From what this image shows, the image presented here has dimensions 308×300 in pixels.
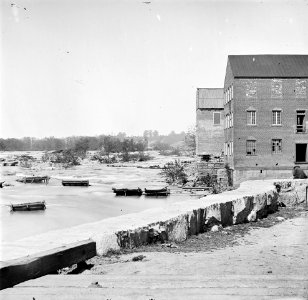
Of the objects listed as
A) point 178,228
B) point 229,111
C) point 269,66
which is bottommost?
point 178,228

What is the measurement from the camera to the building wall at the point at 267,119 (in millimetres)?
40781

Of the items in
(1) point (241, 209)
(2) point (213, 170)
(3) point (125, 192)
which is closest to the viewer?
(1) point (241, 209)

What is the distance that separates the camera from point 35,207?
1168 inches

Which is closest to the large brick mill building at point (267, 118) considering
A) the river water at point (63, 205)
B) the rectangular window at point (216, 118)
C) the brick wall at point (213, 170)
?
the brick wall at point (213, 170)

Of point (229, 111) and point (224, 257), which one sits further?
point (229, 111)

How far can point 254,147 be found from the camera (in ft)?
135

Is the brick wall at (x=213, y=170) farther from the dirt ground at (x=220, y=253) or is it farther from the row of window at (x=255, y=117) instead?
the dirt ground at (x=220, y=253)

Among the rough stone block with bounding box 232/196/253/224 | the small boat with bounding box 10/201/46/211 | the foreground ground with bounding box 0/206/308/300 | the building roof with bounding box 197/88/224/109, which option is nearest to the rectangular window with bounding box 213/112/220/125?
the building roof with bounding box 197/88/224/109

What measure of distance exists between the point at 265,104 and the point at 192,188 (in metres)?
10.3

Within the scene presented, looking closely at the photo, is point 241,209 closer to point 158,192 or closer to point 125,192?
point 158,192

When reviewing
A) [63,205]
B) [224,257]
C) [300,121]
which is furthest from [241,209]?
[300,121]

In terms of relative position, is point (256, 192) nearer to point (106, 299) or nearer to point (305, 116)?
point (106, 299)

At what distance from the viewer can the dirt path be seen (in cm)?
635

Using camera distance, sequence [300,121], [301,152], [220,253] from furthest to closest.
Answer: [301,152] < [300,121] < [220,253]
